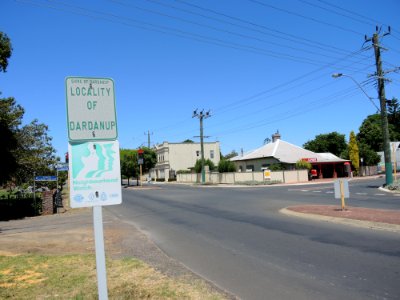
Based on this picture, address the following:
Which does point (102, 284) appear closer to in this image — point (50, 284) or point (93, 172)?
point (93, 172)

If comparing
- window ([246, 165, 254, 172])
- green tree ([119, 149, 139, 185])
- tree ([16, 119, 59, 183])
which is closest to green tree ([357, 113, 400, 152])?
window ([246, 165, 254, 172])

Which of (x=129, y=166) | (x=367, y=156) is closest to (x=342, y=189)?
(x=367, y=156)

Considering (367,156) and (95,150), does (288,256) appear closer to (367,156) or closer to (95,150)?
(95,150)

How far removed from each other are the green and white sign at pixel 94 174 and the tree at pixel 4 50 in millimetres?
16694

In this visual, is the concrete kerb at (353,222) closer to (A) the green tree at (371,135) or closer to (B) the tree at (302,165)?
(B) the tree at (302,165)

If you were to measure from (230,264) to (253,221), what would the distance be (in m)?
6.35

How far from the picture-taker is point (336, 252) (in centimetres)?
843

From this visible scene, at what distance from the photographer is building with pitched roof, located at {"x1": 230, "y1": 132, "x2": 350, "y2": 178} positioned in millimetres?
54562

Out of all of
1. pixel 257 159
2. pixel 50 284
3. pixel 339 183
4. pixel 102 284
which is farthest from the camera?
pixel 257 159

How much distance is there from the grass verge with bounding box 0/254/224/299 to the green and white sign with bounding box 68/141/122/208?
87.9 inches

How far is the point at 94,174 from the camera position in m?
3.99

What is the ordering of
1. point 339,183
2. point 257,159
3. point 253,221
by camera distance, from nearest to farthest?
point 253,221 → point 339,183 → point 257,159

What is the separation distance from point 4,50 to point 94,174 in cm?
1698

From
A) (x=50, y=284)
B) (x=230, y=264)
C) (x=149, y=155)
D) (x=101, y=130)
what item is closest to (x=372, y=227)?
(x=230, y=264)
